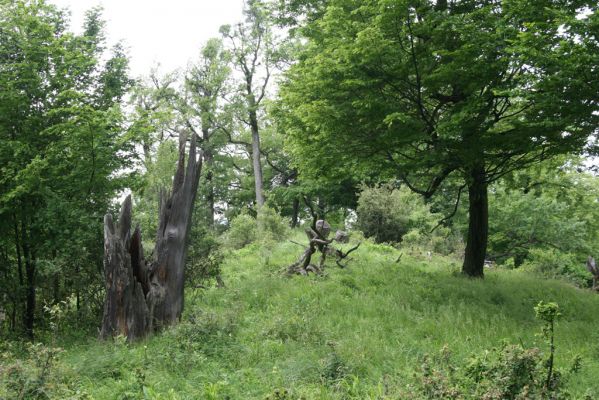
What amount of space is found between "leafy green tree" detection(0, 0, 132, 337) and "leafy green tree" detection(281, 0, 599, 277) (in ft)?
15.6

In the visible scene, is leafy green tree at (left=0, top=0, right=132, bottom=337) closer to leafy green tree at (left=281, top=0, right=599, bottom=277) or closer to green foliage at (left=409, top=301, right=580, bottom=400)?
leafy green tree at (left=281, top=0, right=599, bottom=277)

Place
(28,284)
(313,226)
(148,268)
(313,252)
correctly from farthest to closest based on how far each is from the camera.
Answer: (313,226) → (313,252) → (28,284) → (148,268)

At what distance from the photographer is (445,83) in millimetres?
10586

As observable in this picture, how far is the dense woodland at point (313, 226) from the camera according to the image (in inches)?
244

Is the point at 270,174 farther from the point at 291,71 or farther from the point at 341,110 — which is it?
the point at 341,110

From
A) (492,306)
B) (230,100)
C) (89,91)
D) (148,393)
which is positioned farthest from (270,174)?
(148,393)

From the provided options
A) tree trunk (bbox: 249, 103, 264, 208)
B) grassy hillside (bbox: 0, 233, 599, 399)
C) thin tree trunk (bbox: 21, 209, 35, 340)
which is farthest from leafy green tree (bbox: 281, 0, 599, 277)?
tree trunk (bbox: 249, 103, 264, 208)

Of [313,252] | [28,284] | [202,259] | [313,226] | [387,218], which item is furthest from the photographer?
[387,218]

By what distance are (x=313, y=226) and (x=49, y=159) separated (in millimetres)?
7076

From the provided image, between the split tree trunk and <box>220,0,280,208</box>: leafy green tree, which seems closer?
the split tree trunk

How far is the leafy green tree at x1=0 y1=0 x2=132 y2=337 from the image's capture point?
373 inches

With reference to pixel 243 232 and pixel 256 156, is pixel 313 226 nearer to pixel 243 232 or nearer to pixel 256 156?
pixel 243 232

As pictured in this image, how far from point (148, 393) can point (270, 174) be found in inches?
1369

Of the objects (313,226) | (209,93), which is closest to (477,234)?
(313,226)
